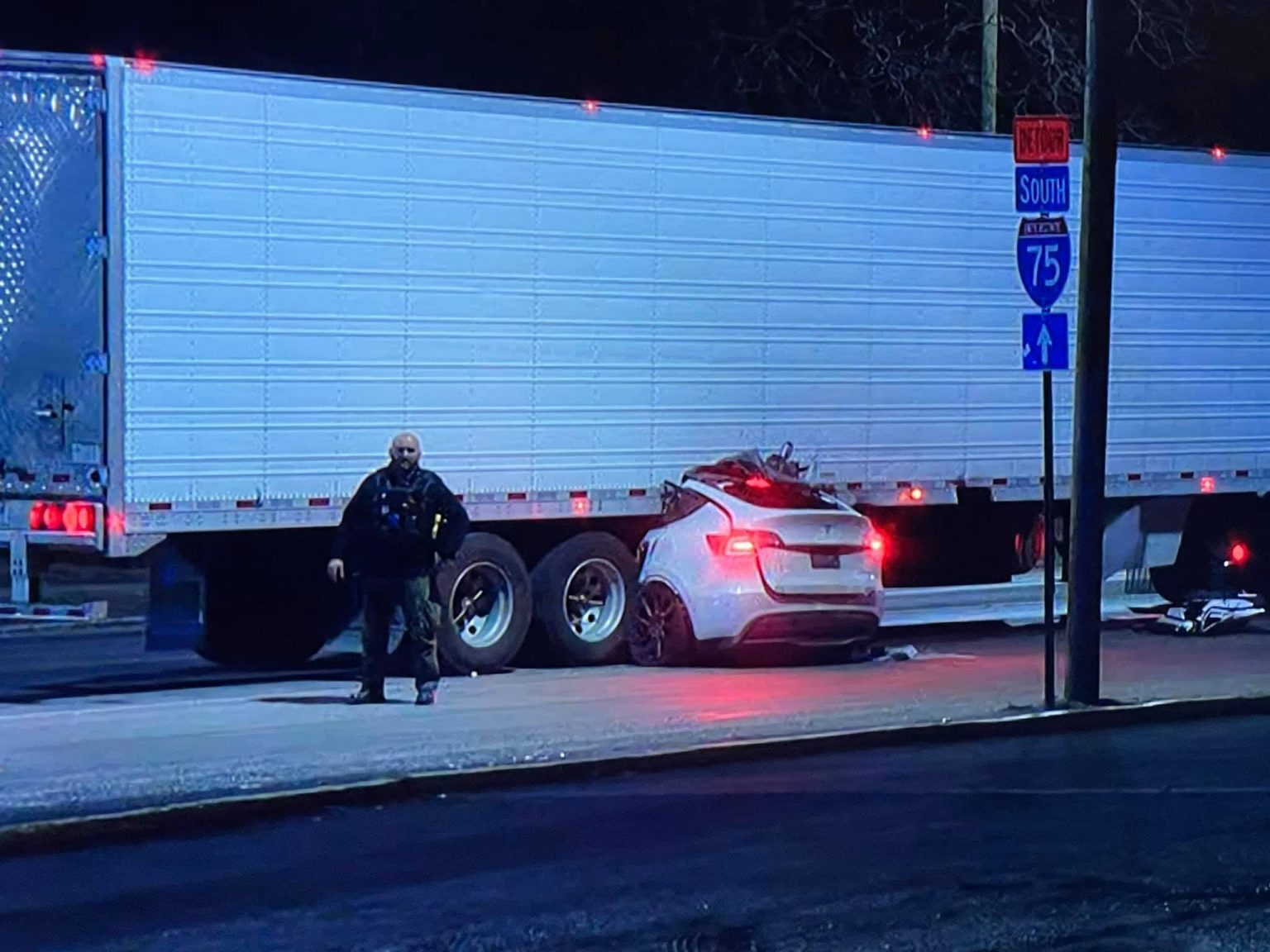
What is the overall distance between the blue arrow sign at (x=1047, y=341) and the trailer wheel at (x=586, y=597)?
14.0 ft

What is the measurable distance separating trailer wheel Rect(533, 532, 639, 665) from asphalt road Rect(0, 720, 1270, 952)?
16.3 ft

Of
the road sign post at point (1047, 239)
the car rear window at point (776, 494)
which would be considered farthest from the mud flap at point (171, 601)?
the road sign post at point (1047, 239)

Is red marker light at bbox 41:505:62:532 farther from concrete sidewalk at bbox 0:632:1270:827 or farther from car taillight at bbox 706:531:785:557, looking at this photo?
car taillight at bbox 706:531:785:557

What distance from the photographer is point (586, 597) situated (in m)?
18.6

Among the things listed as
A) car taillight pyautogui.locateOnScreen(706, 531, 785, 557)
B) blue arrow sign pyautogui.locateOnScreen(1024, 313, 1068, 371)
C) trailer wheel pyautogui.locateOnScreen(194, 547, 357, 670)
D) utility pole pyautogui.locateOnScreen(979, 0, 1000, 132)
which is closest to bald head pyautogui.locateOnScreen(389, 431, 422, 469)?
trailer wheel pyautogui.locateOnScreen(194, 547, 357, 670)

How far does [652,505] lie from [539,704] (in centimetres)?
325

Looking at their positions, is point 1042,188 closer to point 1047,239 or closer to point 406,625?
point 1047,239

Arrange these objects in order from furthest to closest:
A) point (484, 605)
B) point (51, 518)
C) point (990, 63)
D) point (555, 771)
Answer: point (990, 63) < point (484, 605) < point (51, 518) < point (555, 771)

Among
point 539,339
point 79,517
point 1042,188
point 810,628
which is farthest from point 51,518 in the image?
point 1042,188

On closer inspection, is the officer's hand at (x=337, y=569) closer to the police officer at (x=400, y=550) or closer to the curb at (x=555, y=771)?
the police officer at (x=400, y=550)

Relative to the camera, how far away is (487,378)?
1773 cm

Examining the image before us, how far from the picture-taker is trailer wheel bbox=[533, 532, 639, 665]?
1817 cm

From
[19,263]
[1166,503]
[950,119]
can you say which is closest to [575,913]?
[19,263]

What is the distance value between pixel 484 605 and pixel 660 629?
53.4 inches
